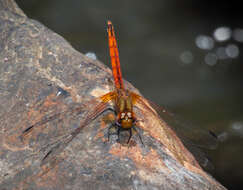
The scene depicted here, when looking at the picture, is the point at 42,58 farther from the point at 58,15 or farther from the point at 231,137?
the point at 58,15

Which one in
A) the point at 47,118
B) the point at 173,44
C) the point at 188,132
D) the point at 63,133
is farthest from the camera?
the point at 173,44

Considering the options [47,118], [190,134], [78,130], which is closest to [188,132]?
[190,134]

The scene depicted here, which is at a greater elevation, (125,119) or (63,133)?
(125,119)

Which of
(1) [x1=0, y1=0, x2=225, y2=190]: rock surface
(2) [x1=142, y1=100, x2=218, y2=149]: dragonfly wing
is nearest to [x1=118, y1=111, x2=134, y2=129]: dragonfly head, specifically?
(1) [x1=0, y1=0, x2=225, y2=190]: rock surface

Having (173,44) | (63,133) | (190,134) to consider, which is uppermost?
(173,44)

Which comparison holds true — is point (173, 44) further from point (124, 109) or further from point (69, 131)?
point (69, 131)

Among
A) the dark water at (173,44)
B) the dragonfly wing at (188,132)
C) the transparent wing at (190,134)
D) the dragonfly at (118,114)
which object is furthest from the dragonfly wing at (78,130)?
the dark water at (173,44)

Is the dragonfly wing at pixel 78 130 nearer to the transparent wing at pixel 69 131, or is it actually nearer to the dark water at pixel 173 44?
the transparent wing at pixel 69 131

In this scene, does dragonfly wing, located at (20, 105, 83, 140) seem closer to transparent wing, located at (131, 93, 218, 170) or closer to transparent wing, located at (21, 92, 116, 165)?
transparent wing, located at (21, 92, 116, 165)
